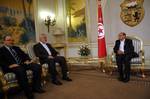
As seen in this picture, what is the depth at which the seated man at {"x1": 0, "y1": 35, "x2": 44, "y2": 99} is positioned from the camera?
13.9 feet

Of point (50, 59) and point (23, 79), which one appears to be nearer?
point (23, 79)

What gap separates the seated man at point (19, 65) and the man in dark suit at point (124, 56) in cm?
196

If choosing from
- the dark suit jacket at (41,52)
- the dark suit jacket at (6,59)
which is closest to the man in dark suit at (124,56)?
Answer: the dark suit jacket at (41,52)

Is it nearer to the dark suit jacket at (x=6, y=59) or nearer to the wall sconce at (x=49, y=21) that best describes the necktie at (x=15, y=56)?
the dark suit jacket at (x=6, y=59)

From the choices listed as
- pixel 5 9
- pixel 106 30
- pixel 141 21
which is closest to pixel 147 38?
pixel 141 21

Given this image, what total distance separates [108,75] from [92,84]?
1003mm

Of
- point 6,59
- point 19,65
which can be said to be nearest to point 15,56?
point 6,59

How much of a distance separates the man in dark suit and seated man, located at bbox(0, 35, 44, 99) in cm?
196

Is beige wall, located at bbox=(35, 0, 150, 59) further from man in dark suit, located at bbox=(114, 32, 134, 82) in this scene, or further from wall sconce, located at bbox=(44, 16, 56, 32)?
man in dark suit, located at bbox=(114, 32, 134, 82)

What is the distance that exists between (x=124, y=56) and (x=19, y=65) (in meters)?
2.53

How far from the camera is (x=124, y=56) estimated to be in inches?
217

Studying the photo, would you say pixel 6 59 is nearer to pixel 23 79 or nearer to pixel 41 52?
pixel 23 79

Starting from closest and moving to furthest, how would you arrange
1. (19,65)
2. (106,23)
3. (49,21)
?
(19,65) < (106,23) < (49,21)

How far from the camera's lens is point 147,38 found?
7.12m
